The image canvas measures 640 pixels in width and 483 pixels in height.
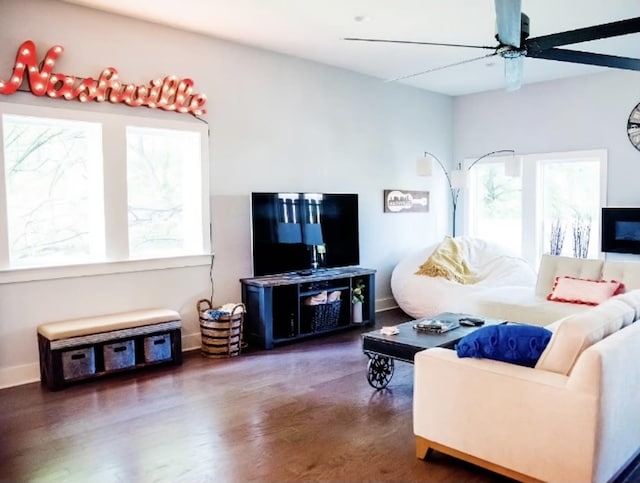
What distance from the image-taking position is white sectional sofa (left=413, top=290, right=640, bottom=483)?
2.22 metres

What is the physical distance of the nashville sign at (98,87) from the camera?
387cm

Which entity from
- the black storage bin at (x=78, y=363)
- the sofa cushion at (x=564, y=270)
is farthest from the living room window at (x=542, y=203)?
the black storage bin at (x=78, y=363)

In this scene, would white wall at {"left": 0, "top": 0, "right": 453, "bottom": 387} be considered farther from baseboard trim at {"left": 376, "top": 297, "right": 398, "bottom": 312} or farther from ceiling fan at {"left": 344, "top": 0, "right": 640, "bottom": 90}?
A: ceiling fan at {"left": 344, "top": 0, "right": 640, "bottom": 90}

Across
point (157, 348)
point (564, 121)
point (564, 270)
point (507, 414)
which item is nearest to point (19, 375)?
point (157, 348)

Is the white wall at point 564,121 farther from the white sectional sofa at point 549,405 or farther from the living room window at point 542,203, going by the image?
the white sectional sofa at point 549,405

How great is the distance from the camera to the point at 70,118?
13.7 feet

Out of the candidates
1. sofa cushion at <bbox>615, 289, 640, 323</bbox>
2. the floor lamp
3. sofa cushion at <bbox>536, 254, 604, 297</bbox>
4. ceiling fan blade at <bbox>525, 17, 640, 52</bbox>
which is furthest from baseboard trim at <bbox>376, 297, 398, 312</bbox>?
ceiling fan blade at <bbox>525, 17, 640, 52</bbox>

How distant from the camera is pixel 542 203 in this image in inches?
274

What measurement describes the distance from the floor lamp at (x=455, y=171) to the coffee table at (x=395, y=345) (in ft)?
9.62

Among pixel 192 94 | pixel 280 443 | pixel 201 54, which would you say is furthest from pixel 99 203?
pixel 280 443

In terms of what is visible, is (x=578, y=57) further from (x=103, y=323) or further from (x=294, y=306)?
(x=103, y=323)

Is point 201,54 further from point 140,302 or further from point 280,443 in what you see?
point 280,443

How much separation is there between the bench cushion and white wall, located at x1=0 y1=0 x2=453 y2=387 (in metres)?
0.12

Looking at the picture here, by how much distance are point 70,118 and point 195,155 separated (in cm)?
114
